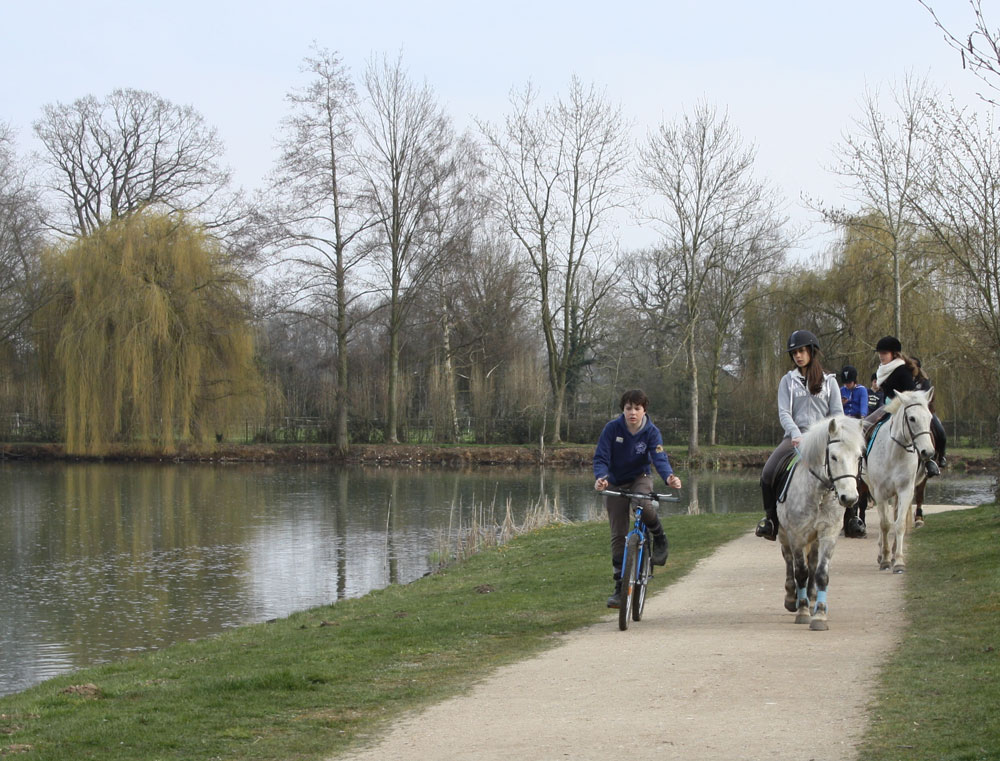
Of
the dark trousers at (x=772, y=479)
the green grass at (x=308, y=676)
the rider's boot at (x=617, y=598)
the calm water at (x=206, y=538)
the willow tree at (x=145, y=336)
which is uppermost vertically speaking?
the willow tree at (x=145, y=336)

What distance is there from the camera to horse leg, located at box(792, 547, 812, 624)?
8922mm

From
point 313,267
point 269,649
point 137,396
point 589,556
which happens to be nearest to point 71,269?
point 137,396

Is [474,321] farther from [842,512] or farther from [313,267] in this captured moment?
[842,512]

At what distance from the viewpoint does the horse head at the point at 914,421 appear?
1121cm

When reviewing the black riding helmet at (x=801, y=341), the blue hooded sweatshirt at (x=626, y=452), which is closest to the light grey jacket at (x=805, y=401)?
the black riding helmet at (x=801, y=341)

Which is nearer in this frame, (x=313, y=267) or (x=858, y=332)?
(x=858, y=332)

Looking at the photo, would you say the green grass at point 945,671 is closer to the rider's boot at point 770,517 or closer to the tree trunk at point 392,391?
the rider's boot at point 770,517

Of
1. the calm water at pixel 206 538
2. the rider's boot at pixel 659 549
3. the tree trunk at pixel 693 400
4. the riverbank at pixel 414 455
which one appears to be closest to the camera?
the rider's boot at pixel 659 549

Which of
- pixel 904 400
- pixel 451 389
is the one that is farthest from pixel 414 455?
pixel 904 400

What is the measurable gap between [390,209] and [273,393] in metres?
10.0

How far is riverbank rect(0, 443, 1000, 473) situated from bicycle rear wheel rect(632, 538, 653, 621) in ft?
116

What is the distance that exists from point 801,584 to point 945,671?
6.95 feet

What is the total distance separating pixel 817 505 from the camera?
860cm

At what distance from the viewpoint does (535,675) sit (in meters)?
7.59
